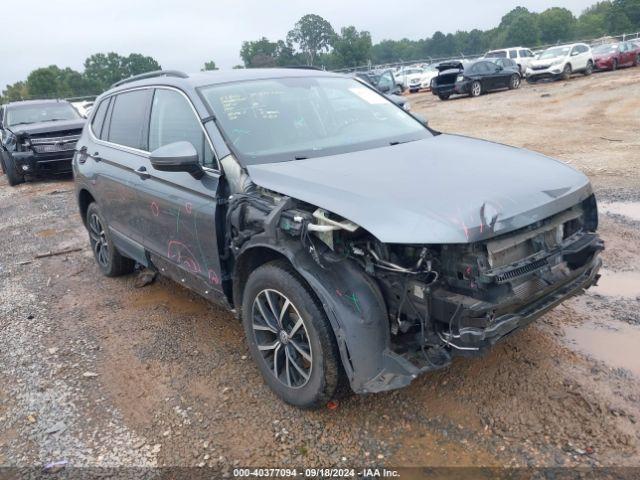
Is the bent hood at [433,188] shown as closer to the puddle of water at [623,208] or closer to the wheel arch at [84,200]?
the wheel arch at [84,200]

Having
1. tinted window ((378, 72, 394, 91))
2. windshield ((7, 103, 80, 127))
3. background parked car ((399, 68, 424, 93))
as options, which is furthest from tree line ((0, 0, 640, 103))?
windshield ((7, 103, 80, 127))

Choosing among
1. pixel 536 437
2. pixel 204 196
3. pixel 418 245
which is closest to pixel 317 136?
pixel 204 196

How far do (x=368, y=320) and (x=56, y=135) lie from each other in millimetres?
11041

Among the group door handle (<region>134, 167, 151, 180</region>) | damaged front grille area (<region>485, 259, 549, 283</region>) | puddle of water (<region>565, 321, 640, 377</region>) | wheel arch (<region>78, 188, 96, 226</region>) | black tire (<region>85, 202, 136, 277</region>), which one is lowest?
puddle of water (<region>565, 321, 640, 377</region>)

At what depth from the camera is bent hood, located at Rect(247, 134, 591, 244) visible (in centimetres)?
251

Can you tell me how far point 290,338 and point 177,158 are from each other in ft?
4.20

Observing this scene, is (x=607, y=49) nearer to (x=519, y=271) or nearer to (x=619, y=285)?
(x=619, y=285)

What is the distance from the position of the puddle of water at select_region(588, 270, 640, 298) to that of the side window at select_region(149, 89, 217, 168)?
318cm

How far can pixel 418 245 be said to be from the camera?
2.63 m

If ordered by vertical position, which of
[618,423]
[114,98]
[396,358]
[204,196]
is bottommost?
[618,423]

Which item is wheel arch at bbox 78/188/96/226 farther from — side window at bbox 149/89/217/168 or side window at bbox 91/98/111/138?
side window at bbox 149/89/217/168

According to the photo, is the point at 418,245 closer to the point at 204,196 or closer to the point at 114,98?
the point at 204,196

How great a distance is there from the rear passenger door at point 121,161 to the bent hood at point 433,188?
5.24 feet

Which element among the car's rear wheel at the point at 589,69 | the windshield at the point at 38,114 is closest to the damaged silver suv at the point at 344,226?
the windshield at the point at 38,114
